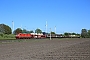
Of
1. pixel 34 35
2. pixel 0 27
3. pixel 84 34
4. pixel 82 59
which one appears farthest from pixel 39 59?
pixel 84 34

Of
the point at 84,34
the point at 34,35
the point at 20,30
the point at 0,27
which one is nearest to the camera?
the point at 34,35

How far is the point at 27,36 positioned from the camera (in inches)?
3595

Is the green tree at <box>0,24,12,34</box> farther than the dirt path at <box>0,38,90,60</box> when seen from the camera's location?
Yes

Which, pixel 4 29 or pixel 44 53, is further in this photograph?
pixel 4 29

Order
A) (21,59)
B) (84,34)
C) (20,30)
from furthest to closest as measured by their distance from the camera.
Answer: (84,34)
(20,30)
(21,59)

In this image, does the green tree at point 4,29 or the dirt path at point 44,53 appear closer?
the dirt path at point 44,53

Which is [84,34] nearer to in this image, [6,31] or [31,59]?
[6,31]

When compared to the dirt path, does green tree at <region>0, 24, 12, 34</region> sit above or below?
above

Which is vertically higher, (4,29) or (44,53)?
(4,29)

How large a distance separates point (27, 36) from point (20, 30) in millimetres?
54868

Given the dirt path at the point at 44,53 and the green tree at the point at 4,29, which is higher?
the green tree at the point at 4,29

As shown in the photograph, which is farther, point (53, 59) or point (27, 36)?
point (27, 36)

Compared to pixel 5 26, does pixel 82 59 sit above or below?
below

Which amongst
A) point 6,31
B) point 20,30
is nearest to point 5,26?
point 6,31
